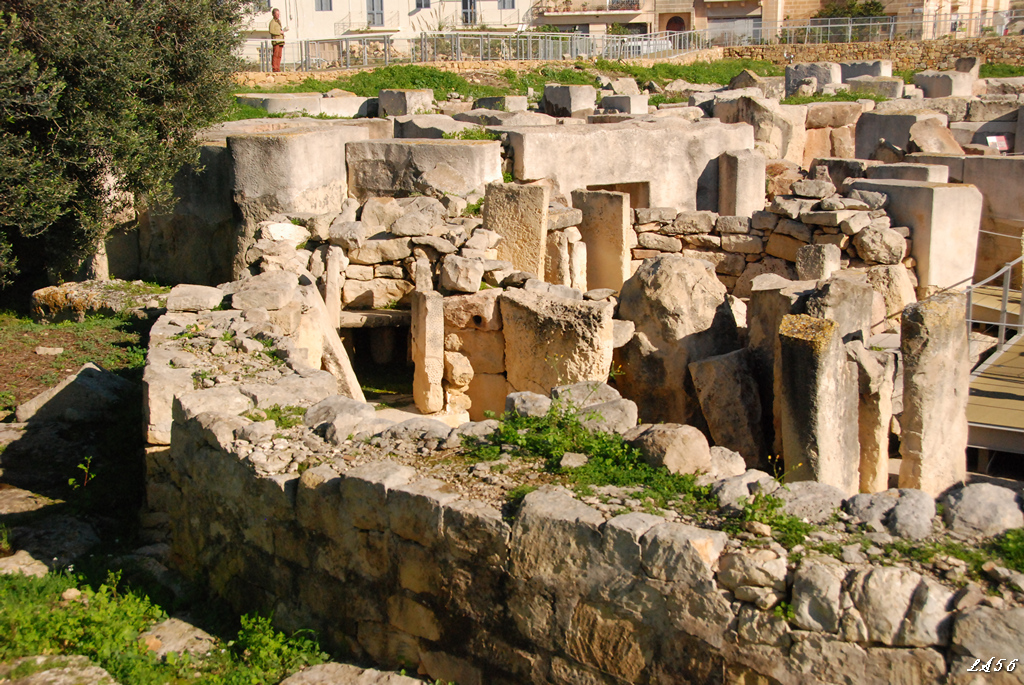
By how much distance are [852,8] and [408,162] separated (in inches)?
1299

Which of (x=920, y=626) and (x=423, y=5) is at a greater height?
(x=423, y=5)

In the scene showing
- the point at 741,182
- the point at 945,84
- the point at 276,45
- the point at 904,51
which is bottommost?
the point at 741,182

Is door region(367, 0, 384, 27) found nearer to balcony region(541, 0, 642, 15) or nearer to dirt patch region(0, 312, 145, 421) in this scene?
balcony region(541, 0, 642, 15)

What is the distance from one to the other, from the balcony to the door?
7041 millimetres

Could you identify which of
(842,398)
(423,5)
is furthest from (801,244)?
(423,5)

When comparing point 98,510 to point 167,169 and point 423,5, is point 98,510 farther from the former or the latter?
point 423,5

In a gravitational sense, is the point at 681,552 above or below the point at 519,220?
below

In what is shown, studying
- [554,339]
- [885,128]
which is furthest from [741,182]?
[554,339]

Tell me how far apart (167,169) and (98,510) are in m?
5.13

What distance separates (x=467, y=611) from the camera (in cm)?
376

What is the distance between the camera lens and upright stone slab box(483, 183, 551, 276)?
984 cm

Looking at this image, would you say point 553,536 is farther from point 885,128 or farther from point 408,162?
point 885,128

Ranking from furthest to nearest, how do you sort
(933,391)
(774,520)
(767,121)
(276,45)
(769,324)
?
1. (276,45)
2. (767,121)
3. (769,324)
4. (933,391)
5. (774,520)

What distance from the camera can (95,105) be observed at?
8.88 meters
